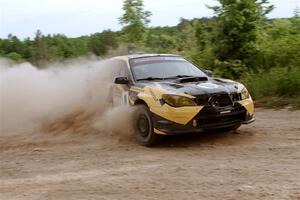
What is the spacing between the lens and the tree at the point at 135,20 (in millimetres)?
22719

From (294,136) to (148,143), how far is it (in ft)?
8.75

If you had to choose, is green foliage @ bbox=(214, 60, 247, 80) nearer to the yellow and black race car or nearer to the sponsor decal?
the yellow and black race car

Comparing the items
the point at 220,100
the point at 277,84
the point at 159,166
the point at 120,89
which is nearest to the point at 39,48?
the point at 277,84

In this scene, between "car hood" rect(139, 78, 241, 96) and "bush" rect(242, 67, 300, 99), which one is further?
"bush" rect(242, 67, 300, 99)

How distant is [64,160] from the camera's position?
25.0 ft

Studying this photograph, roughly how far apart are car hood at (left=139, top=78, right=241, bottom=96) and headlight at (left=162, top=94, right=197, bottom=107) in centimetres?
11

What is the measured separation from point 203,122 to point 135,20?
614 inches

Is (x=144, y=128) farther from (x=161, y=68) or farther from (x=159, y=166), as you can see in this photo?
(x=159, y=166)

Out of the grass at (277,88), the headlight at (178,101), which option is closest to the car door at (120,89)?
the headlight at (178,101)

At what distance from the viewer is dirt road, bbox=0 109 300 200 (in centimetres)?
555

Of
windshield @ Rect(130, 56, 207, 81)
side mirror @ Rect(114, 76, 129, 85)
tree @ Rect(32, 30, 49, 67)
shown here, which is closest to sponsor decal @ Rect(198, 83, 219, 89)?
windshield @ Rect(130, 56, 207, 81)

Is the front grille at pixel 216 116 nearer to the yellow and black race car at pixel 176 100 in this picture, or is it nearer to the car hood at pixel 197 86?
the yellow and black race car at pixel 176 100

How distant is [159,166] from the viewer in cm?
682

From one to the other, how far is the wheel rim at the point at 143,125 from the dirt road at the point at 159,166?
0.90 ft
